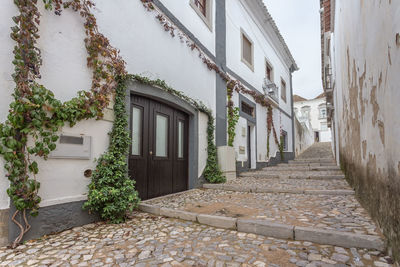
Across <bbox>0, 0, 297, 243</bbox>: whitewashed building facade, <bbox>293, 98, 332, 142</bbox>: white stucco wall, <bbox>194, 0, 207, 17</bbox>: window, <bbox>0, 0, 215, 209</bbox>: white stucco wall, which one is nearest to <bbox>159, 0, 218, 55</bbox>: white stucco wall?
<bbox>0, 0, 297, 243</bbox>: whitewashed building facade

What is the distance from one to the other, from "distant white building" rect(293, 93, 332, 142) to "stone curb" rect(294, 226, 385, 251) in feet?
102

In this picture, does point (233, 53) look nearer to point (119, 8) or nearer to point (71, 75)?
point (119, 8)

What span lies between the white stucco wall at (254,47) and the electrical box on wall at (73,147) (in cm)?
574

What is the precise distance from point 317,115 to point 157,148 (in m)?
31.7

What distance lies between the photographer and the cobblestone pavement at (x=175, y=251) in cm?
202

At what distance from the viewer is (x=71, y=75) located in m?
3.11

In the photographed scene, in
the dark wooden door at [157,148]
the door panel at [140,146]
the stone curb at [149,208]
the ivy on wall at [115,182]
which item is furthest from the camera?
the dark wooden door at [157,148]

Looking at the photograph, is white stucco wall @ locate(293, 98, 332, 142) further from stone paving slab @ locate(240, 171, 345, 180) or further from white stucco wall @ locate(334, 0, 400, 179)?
white stucco wall @ locate(334, 0, 400, 179)

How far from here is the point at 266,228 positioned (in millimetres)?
2641

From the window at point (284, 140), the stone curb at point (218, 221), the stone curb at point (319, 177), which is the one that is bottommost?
the stone curb at point (218, 221)

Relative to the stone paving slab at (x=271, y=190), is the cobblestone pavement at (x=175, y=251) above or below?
below

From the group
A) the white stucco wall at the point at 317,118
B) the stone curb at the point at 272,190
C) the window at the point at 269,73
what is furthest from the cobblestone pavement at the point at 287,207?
the white stucco wall at the point at 317,118

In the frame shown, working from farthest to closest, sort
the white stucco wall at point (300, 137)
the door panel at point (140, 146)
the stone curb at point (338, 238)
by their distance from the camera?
the white stucco wall at point (300, 137)
the door panel at point (140, 146)
the stone curb at point (338, 238)

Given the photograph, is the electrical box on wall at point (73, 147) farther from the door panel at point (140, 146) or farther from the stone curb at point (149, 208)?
the stone curb at point (149, 208)
